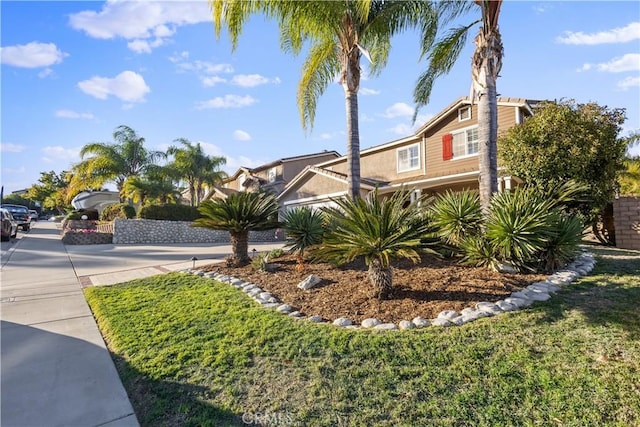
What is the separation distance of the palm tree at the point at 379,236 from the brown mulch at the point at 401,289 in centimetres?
41

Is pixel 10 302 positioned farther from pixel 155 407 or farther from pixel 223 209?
pixel 155 407

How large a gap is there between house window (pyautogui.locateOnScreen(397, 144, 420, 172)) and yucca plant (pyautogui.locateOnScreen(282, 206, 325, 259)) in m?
12.7

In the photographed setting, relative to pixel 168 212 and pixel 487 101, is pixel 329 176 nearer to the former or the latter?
pixel 168 212

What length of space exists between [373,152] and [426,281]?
1773 cm

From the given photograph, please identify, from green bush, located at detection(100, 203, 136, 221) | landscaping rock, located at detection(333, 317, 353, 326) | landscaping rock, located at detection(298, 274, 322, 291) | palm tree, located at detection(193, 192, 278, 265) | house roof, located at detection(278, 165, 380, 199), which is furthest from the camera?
green bush, located at detection(100, 203, 136, 221)

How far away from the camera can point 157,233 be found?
21.2 meters

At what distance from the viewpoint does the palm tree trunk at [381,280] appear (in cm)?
534

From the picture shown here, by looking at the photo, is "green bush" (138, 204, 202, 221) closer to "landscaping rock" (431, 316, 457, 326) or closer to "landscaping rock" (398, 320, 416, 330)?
"landscaping rock" (398, 320, 416, 330)

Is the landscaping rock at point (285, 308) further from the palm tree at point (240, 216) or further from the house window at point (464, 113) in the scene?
the house window at point (464, 113)

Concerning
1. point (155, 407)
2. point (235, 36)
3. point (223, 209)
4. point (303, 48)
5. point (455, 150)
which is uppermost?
point (303, 48)

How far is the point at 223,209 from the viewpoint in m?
8.65

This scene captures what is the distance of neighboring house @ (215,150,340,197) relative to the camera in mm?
30172

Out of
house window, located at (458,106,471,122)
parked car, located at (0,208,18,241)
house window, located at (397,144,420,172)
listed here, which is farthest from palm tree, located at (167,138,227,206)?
house window, located at (458,106,471,122)

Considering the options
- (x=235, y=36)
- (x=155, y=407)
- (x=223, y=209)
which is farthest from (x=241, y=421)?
(x=235, y=36)
